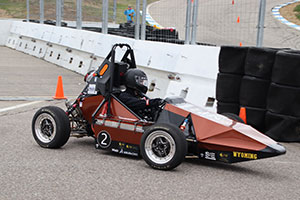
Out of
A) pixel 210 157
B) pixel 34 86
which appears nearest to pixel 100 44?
pixel 34 86

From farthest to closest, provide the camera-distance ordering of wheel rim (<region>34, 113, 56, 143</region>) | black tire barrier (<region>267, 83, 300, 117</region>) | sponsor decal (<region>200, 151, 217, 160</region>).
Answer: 1. black tire barrier (<region>267, 83, 300, 117</region>)
2. wheel rim (<region>34, 113, 56, 143</region>)
3. sponsor decal (<region>200, 151, 217, 160</region>)

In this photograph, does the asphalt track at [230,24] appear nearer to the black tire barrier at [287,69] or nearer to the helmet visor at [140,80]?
the black tire barrier at [287,69]

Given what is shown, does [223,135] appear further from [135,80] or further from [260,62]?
[260,62]

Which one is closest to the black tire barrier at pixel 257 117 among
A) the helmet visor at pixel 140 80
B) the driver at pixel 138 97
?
the driver at pixel 138 97

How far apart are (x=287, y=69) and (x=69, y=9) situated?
1413 centimetres

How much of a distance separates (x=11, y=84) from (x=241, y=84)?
686 cm

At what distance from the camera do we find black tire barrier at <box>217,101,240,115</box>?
787 cm

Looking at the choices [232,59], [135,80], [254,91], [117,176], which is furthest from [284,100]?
[117,176]

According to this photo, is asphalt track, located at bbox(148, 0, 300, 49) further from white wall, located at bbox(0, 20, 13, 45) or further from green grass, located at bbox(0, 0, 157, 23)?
white wall, located at bbox(0, 20, 13, 45)

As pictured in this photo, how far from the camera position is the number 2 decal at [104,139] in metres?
6.27

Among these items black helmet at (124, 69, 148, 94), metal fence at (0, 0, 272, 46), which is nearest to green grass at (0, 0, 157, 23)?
metal fence at (0, 0, 272, 46)

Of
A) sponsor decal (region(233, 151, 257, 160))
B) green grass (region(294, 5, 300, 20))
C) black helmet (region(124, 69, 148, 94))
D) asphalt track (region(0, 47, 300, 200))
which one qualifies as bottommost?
asphalt track (region(0, 47, 300, 200))

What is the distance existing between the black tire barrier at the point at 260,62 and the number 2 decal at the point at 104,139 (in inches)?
101

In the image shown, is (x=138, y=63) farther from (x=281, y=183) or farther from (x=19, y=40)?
(x=19, y=40)
